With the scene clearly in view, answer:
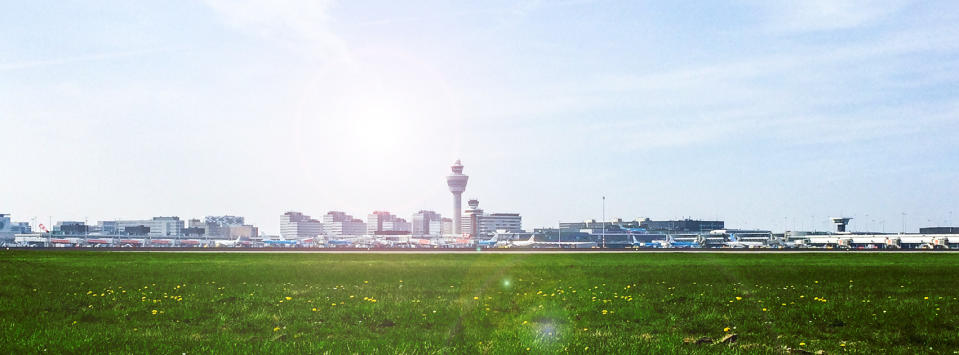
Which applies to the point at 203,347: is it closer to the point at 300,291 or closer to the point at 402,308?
the point at 402,308

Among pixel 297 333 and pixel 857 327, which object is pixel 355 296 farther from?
pixel 857 327

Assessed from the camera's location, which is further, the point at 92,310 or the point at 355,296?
the point at 355,296

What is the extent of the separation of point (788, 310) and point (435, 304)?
10896 mm

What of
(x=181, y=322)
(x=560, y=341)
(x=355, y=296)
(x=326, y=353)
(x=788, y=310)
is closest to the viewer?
(x=326, y=353)

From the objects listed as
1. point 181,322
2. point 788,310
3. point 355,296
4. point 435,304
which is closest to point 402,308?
point 435,304

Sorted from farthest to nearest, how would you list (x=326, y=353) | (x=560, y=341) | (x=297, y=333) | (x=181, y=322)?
1. (x=181, y=322)
2. (x=297, y=333)
3. (x=560, y=341)
4. (x=326, y=353)

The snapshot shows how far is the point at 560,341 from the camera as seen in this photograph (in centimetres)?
1677

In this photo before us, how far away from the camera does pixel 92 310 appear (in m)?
21.8

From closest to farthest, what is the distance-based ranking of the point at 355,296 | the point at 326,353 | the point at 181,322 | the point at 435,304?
1. the point at 326,353
2. the point at 181,322
3. the point at 435,304
4. the point at 355,296

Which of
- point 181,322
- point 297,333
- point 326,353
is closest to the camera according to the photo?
point 326,353

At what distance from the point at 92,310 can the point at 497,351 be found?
44.8ft

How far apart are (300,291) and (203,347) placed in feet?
40.2

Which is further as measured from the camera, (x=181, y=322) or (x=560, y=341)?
(x=181, y=322)

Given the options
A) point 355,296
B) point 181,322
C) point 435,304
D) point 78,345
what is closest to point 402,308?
point 435,304
